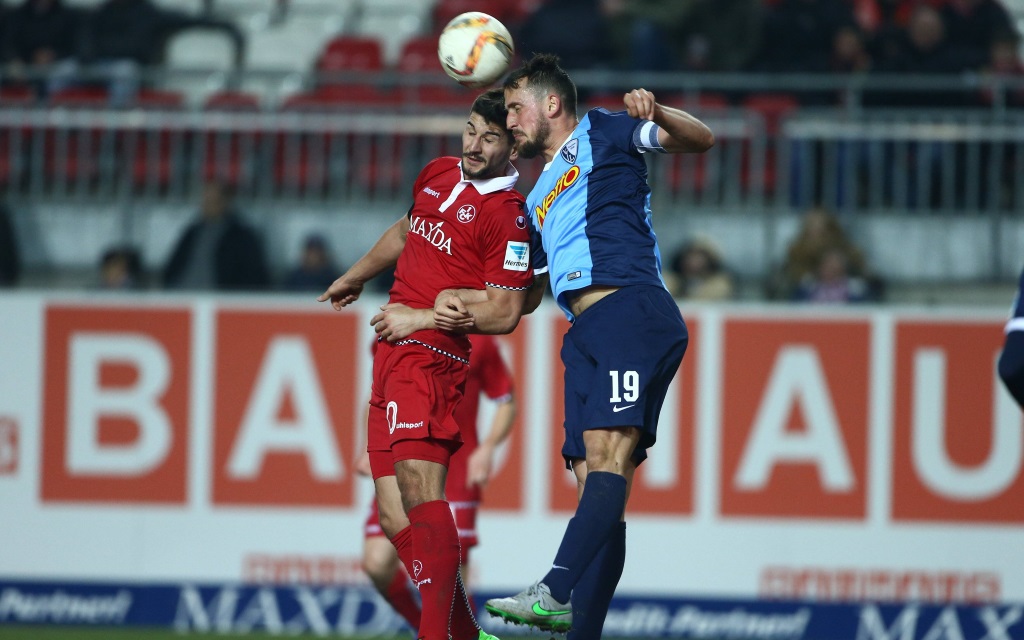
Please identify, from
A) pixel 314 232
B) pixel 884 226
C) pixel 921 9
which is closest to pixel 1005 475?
pixel 884 226

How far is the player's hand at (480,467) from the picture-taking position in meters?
7.73

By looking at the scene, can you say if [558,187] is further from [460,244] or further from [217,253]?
[217,253]

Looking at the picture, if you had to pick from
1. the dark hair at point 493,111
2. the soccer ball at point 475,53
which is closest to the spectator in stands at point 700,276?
the soccer ball at point 475,53

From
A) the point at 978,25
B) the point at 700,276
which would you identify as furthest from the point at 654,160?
the point at 978,25

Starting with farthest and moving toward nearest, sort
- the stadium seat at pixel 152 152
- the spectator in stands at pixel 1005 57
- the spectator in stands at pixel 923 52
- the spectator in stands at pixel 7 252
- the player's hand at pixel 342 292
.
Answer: the spectator in stands at pixel 923 52 → the spectator in stands at pixel 1005 57 → the stadium seat at pixel 152 152 → the spectator in stands at pixel 7 252 → the player's hand at pixel 342 292

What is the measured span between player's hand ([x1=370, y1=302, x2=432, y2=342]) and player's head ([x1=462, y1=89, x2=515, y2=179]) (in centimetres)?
69

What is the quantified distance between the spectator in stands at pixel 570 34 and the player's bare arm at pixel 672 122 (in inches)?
279

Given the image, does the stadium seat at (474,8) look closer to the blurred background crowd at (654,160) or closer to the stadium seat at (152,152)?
the blurred background crowd at (654,160)

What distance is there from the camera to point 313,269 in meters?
11.0

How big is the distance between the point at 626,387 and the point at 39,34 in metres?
9.92

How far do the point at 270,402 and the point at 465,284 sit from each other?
3.92 m

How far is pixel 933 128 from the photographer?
450 inches

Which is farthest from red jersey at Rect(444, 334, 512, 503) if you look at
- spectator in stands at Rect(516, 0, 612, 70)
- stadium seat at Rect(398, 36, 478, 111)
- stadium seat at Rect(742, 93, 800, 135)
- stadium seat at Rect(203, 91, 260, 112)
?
spectator in stands at Rect(516, 0, 612, 70)

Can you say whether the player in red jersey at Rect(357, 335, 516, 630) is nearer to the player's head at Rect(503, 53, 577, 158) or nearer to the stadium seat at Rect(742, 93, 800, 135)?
the player's head at Rect(503, 53, 577, 158)
